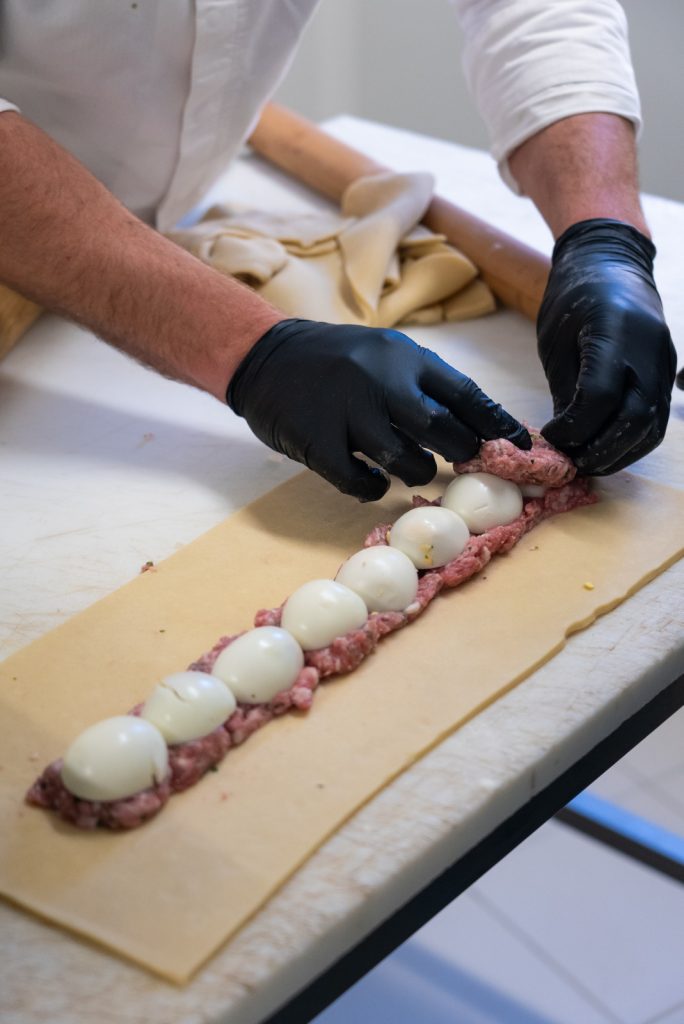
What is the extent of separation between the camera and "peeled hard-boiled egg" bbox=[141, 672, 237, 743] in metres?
1.00

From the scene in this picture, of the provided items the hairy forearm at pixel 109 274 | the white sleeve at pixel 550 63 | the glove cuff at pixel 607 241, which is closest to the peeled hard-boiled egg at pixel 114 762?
the hairy forearm at pixel 109 274

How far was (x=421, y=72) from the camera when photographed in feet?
12.4

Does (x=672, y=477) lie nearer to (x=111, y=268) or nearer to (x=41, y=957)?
(x=111, y=268)

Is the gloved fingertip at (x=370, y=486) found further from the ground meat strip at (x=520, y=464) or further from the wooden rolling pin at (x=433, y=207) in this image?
the wooden rolling pin at (x=433, y=207)

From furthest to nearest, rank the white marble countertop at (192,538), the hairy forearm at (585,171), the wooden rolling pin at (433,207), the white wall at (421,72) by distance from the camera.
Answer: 1. the white wall at (421,72)
2. the wooden rolling pin at (433,207)
3. the hairy forearm at (585,171)
4. the white marble countertop at (192,538)

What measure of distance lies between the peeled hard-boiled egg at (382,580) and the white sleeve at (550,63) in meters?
0.96

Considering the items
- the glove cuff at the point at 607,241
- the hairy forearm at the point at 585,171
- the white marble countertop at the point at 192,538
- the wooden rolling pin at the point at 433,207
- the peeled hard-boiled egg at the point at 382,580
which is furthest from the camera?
the wooden rolling pin at the point at 433,207

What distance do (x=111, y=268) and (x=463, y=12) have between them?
0.94m

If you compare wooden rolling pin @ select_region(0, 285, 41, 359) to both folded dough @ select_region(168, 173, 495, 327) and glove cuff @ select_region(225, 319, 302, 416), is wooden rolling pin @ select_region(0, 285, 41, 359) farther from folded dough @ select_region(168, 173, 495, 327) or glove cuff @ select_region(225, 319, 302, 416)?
glove cuff @ select_region(225, 319, 302, 416)

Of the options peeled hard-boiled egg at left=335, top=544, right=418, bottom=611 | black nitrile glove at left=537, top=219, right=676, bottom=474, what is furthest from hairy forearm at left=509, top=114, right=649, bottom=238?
peeled hard-boiled egg at left=335, top=544, right=418, bottom=611

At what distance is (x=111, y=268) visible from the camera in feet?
4.66

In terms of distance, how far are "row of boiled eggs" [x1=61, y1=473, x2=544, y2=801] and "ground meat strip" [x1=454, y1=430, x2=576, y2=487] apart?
15mm

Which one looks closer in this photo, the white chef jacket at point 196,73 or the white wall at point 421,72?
the white chef jacket at point 196,73

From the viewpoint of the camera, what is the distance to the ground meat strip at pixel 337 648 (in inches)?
37.6
